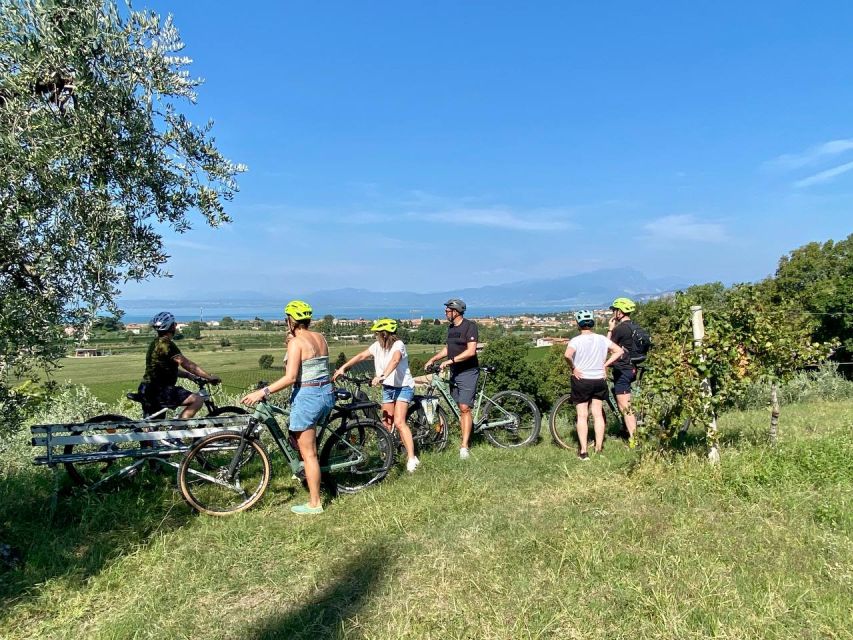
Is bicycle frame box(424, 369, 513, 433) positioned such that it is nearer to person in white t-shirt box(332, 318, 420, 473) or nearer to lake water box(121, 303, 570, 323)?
person in white t-shirt box(332, 318, 420, 473)

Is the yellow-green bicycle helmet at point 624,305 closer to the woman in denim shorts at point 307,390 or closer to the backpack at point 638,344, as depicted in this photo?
the backpack at point 638,344

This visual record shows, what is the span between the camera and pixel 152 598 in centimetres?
364

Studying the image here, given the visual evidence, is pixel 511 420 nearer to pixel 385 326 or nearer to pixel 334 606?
pixel 385 326

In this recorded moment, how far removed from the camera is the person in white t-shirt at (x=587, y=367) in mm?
6414

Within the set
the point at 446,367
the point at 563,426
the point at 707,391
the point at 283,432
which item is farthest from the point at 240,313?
the point at 707,391

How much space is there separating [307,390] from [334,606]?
2132mm

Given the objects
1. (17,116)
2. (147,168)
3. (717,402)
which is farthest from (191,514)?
(717,402)

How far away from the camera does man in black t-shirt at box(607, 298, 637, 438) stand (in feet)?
22.8

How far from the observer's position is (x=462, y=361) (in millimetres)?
6840

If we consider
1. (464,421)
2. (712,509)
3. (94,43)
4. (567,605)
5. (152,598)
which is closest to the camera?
(567,605)

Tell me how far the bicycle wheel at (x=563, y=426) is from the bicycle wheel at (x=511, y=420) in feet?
0.85

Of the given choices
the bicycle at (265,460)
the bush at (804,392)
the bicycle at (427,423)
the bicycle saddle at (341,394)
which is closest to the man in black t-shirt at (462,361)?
the bicycle at (427,423)

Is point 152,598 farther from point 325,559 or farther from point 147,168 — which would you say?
point 147,168

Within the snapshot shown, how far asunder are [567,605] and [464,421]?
149 inches
